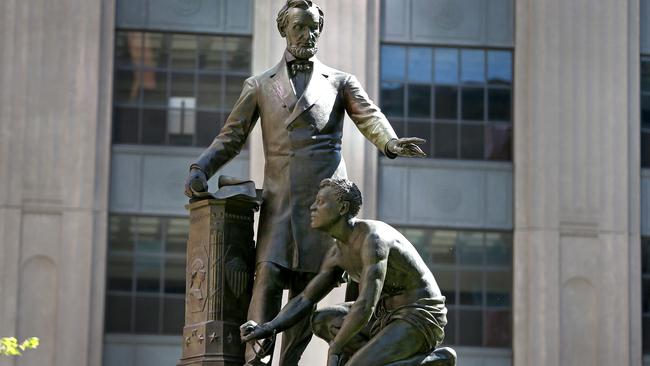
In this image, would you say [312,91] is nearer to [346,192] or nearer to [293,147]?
[293,147]

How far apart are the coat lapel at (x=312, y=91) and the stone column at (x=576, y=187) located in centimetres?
2191

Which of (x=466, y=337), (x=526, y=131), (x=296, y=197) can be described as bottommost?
(x=466, y=337)

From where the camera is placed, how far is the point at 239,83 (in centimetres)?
3691

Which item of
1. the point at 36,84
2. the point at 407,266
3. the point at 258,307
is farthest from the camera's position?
the point at 36,84

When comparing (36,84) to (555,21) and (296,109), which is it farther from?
(296,109)

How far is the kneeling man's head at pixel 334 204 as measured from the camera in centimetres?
1363

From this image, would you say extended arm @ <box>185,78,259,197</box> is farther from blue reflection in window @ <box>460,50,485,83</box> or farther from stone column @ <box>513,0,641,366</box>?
blue reflection in window @ <box>460,50,485,83</box>

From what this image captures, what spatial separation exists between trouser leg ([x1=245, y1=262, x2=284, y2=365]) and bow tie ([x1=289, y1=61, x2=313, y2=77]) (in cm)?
192

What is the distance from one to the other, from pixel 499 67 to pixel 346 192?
24.6 m

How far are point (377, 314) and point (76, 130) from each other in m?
23.0

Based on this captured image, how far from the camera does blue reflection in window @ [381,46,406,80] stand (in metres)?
37.2

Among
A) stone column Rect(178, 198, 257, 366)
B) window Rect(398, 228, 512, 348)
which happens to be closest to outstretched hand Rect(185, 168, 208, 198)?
stone column Rect(178, 198, 257, 366)

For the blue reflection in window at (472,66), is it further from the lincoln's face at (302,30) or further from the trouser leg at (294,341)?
the trouser leg at (294,341)

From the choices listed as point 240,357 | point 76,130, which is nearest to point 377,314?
point 240,357
